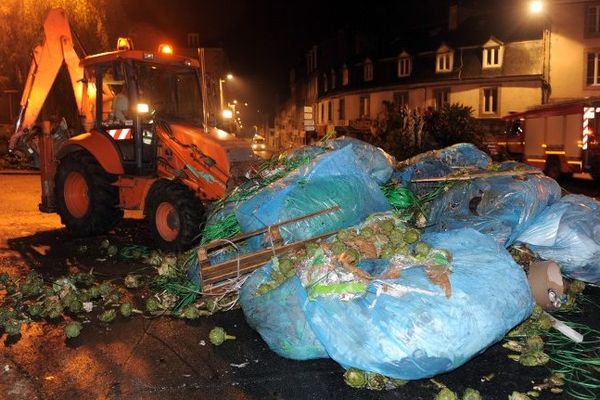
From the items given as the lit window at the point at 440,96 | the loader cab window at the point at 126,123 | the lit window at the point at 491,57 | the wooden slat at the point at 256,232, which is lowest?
the wooden slat at the point at 256,232

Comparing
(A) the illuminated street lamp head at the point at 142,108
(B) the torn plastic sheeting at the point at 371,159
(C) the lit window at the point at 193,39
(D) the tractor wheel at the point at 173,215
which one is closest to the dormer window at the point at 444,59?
(C) the lit window at the point at 193,39

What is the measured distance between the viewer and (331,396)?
3.44m

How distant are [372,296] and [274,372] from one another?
0.92m

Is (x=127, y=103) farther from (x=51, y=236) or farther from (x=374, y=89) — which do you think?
(x=374, y=89)

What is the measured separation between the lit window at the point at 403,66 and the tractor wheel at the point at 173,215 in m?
30.9

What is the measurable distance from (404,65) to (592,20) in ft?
38.6

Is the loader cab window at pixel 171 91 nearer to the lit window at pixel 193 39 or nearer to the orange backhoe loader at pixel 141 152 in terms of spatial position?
the orange backhoe loader at pixel 141 152

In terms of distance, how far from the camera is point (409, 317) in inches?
132

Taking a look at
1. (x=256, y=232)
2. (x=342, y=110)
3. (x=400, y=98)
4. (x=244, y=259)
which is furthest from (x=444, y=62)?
(x=244, y=259)

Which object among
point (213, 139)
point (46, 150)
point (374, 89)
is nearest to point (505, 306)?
point (213, 139)

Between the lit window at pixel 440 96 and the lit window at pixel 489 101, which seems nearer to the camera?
the lit window at pixel 489 101

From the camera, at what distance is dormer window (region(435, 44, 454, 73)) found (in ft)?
107

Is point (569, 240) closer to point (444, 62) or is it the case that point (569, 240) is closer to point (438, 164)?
point (438, 164)

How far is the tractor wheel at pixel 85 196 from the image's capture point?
766 centimetres
